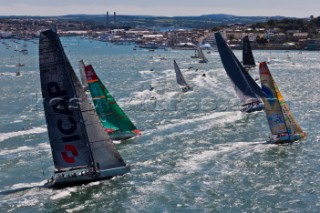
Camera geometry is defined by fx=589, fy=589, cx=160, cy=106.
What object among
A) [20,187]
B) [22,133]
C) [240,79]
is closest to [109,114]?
[22,133]

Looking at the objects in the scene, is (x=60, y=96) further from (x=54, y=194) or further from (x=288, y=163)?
(x=288, y=163)

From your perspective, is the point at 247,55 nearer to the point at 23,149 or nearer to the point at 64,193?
the point at 23,149

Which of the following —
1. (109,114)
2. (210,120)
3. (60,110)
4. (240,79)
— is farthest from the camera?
(240,79)

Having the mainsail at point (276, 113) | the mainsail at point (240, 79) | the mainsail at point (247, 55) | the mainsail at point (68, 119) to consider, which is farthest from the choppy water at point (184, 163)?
the mainsail at point (247, 55)

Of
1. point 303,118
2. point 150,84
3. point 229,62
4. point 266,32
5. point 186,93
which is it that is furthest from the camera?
point 266,32

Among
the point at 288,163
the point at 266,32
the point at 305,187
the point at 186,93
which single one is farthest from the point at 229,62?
the point at 266,32

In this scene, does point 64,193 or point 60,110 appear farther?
point 60,110

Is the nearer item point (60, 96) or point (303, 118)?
point (60, 96)
